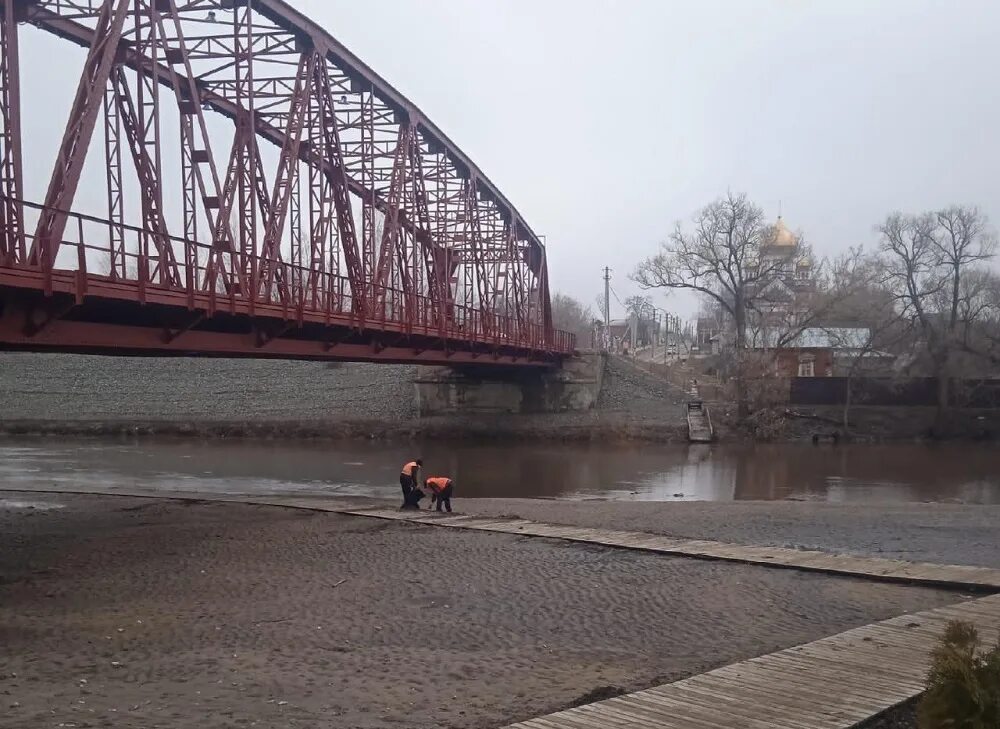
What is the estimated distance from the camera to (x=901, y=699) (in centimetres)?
681

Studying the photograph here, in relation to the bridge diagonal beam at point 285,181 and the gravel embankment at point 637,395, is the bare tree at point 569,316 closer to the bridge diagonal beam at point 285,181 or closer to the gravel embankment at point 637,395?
the gravel embankment at point 637,395

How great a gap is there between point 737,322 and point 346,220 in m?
38.6

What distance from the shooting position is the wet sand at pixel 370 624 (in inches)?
308

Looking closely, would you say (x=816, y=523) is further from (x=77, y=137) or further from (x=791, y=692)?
(x=77, y=137)

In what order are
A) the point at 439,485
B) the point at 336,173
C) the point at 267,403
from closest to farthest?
1. the point at 439,485
2. the point at 336,173
3. the point at 267,403

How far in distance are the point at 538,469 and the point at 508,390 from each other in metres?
22.8

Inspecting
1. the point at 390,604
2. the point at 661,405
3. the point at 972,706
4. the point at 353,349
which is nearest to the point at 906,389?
the point at 661,405

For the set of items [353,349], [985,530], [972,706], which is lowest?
[985,530]

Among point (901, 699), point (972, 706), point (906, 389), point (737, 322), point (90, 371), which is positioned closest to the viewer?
point (972, 706)

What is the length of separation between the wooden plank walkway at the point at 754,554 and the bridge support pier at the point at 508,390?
44.8m

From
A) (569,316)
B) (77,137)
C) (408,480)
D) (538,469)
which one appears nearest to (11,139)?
(77,137)

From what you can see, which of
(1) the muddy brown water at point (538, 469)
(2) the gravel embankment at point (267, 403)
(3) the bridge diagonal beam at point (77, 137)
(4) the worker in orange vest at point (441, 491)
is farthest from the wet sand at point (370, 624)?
(2) the gravel embankment at point (267, 403)

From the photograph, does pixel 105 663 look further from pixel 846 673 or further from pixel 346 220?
pixel 346 220

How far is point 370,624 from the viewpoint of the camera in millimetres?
10617
